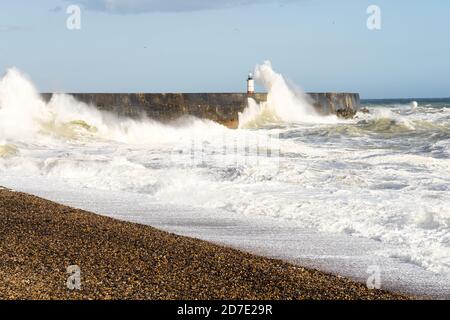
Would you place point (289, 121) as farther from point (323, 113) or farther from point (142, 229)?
point (142, 229)

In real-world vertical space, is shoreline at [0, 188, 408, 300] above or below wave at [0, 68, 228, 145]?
below

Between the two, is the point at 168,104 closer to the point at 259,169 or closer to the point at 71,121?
the point at 71,121

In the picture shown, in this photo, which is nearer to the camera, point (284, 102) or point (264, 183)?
point (264, 183)

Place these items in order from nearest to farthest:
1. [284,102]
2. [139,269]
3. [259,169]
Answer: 1. [139,269]
2. [259,169]
3. [284,102]

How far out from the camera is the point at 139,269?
5.00 metres

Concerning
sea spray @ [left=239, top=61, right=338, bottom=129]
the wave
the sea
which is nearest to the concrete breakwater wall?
the wave

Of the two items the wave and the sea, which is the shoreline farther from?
the wave

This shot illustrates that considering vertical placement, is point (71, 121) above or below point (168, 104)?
below

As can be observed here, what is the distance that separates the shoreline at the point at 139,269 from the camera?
4.47 metres

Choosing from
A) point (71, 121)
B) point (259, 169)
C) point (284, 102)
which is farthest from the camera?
point (284, 102)

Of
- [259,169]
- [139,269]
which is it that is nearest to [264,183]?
[259,169]

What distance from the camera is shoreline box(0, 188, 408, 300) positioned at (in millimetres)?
4469
